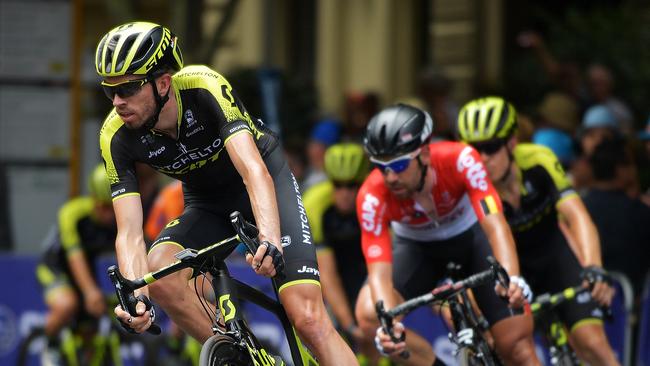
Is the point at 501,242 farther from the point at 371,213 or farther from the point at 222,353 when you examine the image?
the point at 222,353

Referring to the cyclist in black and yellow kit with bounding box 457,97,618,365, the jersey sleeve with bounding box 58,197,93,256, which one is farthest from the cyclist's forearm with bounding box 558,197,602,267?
the jersey sleeve with bounding box 58,197,93,256

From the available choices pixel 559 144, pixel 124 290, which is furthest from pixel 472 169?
pixel 559 144

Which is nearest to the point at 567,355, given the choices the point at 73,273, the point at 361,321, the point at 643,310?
the point at 361,321

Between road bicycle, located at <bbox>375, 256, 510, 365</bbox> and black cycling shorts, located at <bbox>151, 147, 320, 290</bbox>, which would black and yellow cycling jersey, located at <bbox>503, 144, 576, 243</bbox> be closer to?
road bicycle, located at <bbox>375, 256, 510, 365</bbox>

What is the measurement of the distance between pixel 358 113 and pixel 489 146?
18.9 feet

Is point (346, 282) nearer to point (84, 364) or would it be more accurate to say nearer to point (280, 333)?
point (280, 333)

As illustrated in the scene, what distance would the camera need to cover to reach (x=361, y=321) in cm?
904

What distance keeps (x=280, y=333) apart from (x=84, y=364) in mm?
1972

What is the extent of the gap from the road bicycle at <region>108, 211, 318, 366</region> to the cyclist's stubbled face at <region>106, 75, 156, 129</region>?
0.72m

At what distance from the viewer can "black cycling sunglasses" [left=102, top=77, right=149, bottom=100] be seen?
7305mm

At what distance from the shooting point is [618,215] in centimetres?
1109

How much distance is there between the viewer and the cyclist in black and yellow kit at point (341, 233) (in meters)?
11.5

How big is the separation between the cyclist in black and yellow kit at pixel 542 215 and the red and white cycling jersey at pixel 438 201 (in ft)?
1.54

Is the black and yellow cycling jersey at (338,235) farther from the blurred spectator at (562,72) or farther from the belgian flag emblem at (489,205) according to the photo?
the belgian flag emblem at (489,205)
